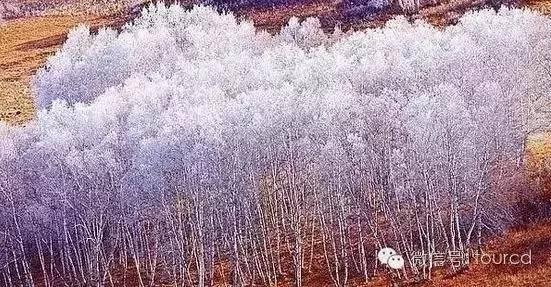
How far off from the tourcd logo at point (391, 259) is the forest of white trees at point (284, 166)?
0.56 metres

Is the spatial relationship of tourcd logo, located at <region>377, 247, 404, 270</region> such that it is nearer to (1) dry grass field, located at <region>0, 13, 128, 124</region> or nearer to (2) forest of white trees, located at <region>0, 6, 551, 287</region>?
(2) forest of white trees, located at <region>0, 6, 551, 287</region>

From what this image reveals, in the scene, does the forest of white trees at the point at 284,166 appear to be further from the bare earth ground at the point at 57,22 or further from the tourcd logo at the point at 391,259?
the bare earth ground at the point at 57,22

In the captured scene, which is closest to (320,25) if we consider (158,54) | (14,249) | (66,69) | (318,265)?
(158,54)

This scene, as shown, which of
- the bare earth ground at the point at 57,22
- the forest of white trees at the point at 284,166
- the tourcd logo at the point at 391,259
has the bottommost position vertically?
the tourcd logo at the point at 391,259

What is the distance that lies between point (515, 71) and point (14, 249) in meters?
29.9

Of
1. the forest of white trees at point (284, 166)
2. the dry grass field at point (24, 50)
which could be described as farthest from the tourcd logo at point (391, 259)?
the dry grass field at point (24, 50)

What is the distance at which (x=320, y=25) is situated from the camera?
205ft

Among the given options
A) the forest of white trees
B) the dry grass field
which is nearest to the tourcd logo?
the forest of white trees

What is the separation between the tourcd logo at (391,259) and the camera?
44.5m

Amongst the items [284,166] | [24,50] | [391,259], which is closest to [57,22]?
[24,50]

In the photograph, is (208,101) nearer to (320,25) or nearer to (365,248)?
(365,248)

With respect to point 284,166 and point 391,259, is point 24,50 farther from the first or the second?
point 391,259

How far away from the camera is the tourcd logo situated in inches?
1752

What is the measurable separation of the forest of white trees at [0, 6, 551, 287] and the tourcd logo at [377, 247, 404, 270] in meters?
0.56
